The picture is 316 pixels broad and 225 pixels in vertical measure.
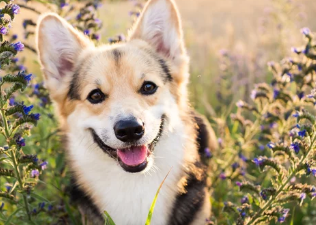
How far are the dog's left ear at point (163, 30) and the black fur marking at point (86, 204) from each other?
53.1 inches

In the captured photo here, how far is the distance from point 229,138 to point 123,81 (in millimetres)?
1680

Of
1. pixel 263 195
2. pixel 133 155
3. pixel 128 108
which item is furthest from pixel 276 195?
pixel 128 108

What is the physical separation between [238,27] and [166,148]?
7997mm

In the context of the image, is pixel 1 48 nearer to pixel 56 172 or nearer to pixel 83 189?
pixel 83 189

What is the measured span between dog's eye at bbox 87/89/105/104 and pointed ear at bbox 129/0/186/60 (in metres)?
0.75

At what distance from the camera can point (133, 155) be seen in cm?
270

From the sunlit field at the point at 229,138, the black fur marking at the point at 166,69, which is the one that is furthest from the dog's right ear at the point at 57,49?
the black fur marking at the point at 166,69

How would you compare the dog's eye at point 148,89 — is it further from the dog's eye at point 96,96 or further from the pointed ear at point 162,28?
the pointed ear at point 162,28

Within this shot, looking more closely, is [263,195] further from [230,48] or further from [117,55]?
[230,48]

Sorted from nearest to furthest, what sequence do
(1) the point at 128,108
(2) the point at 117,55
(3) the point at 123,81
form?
1. (1) the point at 128,108
2. (3) the point at 123,81
3. (2) the point at 117,55

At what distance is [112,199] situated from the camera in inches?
115

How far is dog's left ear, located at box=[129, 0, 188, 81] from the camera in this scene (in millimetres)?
2979

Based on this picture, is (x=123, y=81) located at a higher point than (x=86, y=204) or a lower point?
higher

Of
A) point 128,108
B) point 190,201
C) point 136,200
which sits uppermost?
point 128,108
